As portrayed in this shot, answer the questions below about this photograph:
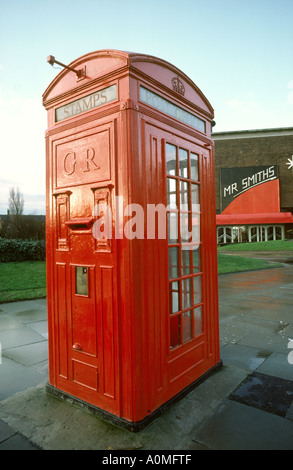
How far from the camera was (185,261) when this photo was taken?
129 inches

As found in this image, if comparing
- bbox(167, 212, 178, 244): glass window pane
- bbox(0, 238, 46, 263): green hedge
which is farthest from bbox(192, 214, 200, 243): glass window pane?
bbox(0, 238, 46, 263): green hedge

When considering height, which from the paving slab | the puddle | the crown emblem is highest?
the crown emblem

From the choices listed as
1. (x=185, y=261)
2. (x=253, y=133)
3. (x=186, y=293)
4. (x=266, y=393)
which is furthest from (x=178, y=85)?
(x=253, y=133)

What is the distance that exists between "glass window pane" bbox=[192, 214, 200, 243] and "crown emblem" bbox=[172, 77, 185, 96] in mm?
1317

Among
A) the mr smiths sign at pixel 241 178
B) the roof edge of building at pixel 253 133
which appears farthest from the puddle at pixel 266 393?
the roof edge of building at pixel 253 133

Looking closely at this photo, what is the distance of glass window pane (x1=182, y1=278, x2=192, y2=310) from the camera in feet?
10.5

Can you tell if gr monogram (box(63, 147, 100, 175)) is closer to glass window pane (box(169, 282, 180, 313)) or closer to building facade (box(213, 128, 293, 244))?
glass window pane (box(169, 282, 180, 313))

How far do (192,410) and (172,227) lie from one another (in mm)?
1745

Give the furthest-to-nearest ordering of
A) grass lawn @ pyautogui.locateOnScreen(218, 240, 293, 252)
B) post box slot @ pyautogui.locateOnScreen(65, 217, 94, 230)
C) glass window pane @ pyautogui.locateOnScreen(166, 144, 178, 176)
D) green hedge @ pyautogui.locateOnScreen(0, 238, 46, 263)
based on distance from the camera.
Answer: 1. grass lawn @ pyautogui.locateOnScreen(218, 240, 293, 252)
2. green hedge @ pyautogui.locateOnScreen(0, 238, 46, 263)
3. glass window pane @ pyautogui.locateOnScreen(166, 144, 178, 176)
4. post box slot @ pyautogui.locateOnScreen(65, 217, 94, 230)

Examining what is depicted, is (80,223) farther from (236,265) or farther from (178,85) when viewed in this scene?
(236,265)

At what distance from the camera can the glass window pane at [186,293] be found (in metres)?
3.21

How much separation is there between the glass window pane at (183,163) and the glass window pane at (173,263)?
0.79m

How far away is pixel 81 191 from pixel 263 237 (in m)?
31.8
